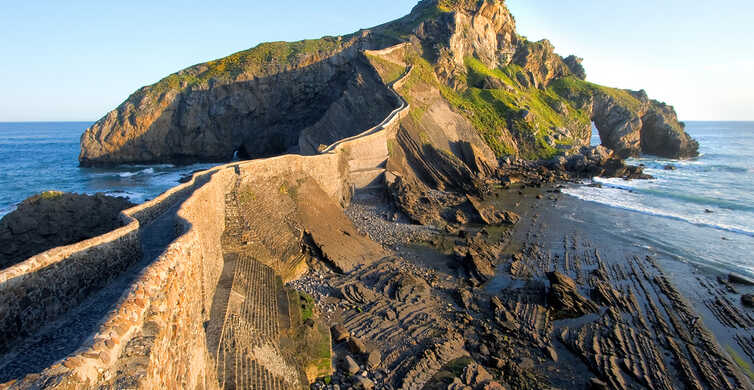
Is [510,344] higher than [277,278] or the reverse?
the reverse

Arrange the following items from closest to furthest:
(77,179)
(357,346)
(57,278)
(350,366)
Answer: (57,278) < (350,366) < (357,346) < (77,179)

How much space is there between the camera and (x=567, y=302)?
13953 mm

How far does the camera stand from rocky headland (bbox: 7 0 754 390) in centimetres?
625

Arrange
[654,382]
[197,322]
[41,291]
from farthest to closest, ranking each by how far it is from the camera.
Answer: [654,382]
[197,322]
[41,291]

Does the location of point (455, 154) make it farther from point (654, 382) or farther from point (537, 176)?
point (654, 382)

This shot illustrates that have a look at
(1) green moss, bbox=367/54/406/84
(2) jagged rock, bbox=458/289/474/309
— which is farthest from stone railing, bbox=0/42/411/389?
(1) green moss, bbox=367/54/406/84

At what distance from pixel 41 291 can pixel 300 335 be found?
6379 mm

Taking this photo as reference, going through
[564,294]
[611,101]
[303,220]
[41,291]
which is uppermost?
[611,101]

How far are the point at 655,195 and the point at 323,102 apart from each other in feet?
122

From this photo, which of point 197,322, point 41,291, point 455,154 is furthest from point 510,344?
point 455,154

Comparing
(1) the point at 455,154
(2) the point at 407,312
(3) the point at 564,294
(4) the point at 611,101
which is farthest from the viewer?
(4) the point at 611,101

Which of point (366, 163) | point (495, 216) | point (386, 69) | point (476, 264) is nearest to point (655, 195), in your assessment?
point (495, 216)

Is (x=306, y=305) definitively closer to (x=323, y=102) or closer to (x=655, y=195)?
(x=655, y=195)

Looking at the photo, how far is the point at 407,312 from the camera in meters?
13.2
